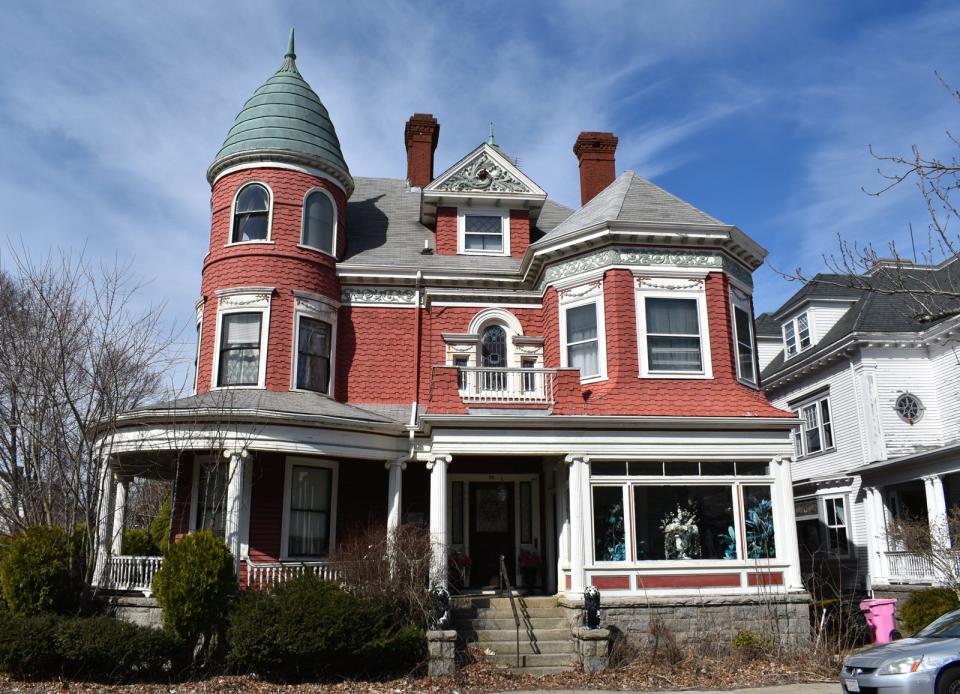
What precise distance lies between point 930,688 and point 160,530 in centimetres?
1980

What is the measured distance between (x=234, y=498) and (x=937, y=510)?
16.5 metres

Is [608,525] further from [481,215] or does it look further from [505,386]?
[481,215]

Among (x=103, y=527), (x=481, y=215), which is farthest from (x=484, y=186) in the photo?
(x=103, y=527)

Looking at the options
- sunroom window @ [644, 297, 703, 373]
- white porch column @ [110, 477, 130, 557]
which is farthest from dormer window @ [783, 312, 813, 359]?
white porch column @ [110, 477, 130, 557]

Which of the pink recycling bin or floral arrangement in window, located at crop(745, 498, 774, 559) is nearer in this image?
floral arrangement in window, located at crop(745, 498, 774, 559)

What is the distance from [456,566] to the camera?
1464cm

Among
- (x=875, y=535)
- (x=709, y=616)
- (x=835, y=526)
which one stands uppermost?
(x=835, y=526)

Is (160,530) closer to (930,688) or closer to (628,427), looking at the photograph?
(628,427)

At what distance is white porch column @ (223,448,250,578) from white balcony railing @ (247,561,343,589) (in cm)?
36

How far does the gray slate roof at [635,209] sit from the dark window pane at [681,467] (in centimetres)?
505

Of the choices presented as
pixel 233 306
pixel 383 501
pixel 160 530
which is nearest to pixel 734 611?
pixel 383 501

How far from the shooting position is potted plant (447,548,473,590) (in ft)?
49.0

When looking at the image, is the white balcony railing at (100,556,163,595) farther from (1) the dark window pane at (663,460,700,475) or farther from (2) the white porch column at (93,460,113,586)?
(1) the dark window pane at (663,460,700,475)

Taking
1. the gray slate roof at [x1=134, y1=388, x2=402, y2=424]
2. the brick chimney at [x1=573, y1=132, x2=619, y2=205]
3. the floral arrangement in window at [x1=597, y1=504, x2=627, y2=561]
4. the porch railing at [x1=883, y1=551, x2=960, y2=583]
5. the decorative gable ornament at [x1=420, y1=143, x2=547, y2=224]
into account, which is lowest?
the porch railing at [x1=883, y1=551, x2=960, y2=583]
